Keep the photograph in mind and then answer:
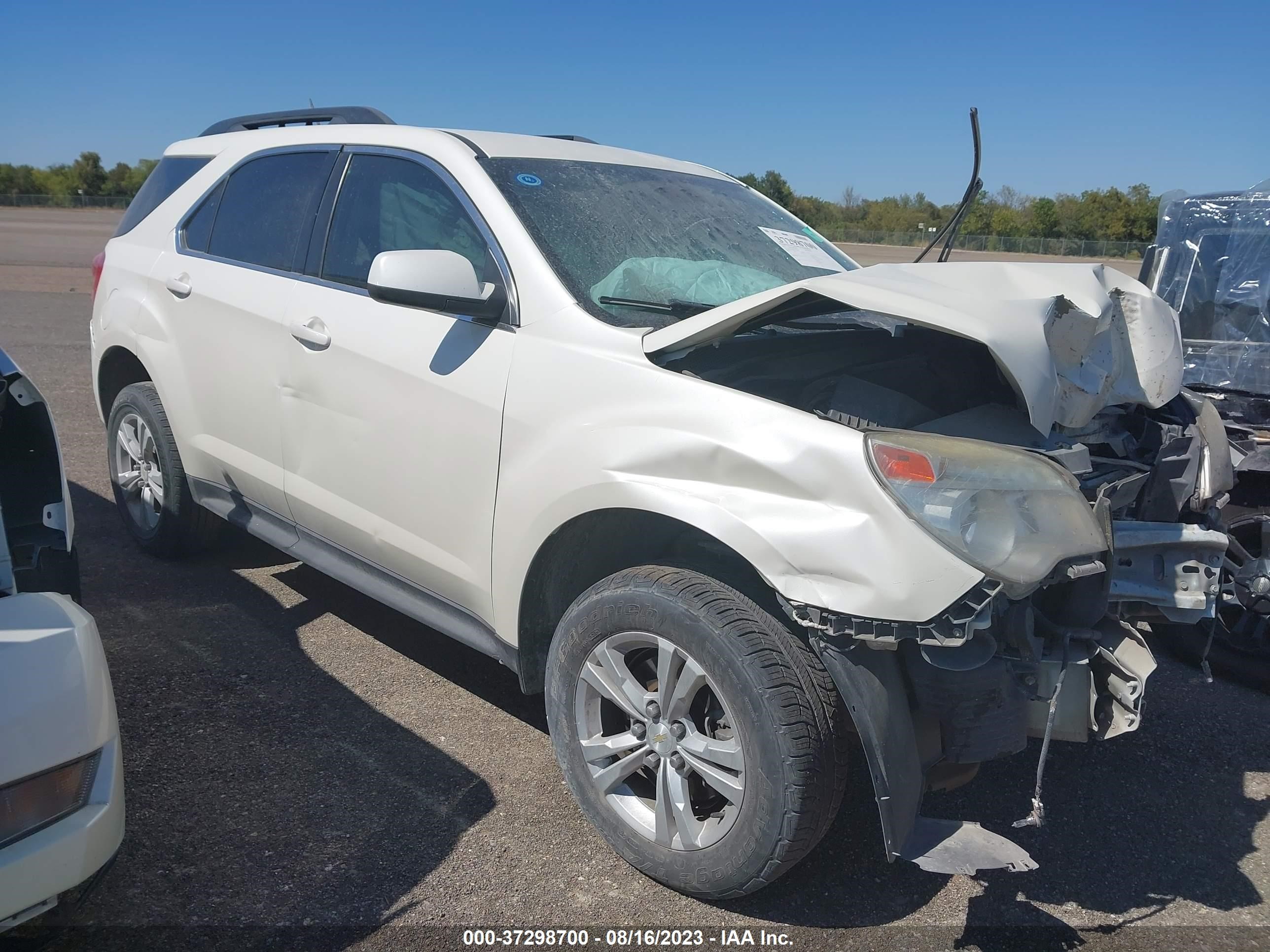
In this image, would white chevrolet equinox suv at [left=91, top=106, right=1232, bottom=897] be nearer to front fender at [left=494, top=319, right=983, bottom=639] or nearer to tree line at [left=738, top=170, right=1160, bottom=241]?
front fender at [left=494, top=319, right=983, bottom=639]

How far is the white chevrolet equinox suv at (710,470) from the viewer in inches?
87.5

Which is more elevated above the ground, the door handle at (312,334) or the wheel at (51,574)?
the door handle at (312,334)

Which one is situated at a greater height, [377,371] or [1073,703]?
[377,371]

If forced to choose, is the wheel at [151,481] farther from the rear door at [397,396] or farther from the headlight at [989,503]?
the headlight at [989,503]

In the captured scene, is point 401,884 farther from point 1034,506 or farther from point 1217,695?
point 1217,695

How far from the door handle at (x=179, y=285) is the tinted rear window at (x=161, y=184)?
0.61 m

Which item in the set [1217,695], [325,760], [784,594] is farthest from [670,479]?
[1217,695]

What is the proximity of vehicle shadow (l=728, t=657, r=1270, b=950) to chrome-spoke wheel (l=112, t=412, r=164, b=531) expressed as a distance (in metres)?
3.34

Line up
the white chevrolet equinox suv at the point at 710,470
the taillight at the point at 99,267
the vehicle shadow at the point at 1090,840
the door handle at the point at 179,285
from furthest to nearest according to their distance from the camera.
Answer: the taillight at the point at 99,267 < the door handle at the point at 179,285 < the vehicle shadow at the point at 1090,840 < the white chevrolet equinox suv at the point at 710,470

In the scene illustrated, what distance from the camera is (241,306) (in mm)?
3834

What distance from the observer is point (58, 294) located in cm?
1664

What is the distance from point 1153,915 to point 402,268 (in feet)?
8.81

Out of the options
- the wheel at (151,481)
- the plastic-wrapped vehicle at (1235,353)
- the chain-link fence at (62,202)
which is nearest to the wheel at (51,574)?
the wheel at (151,481)

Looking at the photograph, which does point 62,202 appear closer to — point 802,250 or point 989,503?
point 802,250
